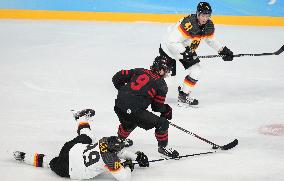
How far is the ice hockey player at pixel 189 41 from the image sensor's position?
4449 mm

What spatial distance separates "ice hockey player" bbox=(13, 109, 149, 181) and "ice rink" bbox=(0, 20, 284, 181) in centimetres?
6

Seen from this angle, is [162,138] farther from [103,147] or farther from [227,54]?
[227,54]

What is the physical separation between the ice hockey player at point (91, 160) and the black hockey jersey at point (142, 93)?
0.99ft

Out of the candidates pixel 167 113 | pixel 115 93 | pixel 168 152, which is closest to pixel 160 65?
pixel 167 113

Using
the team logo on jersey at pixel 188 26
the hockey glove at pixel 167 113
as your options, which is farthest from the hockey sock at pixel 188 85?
the hockey glove at pixel 167 113

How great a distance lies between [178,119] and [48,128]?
40.7 inches

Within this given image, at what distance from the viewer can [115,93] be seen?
4992mm

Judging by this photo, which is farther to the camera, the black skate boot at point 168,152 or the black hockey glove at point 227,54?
the black hockey glove at point 227,54

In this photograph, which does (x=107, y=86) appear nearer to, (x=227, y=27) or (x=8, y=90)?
(x=8, y=90)

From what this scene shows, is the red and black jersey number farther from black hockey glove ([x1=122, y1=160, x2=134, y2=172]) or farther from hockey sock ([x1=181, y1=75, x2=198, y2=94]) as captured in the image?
hockey sock ([x1=181, y1=75, x2=198, y2=94])

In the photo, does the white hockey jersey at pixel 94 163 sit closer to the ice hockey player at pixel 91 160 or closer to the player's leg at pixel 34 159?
the ice hockey player at pixel 91 160

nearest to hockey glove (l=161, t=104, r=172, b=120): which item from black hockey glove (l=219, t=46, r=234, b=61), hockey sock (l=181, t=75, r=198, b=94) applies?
hockey sock (l=181, t=75, r=198, b=94)

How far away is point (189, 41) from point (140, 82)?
55.3 inches

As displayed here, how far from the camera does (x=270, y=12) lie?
27.0ft
